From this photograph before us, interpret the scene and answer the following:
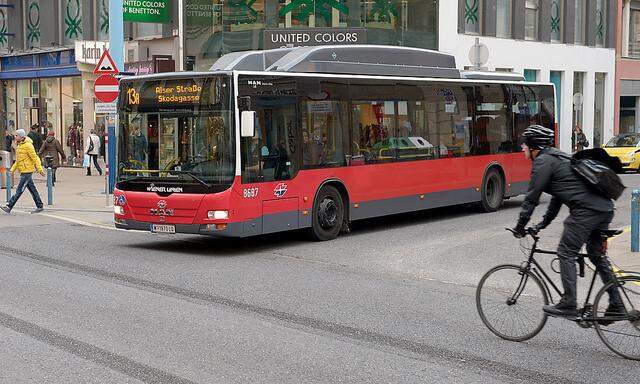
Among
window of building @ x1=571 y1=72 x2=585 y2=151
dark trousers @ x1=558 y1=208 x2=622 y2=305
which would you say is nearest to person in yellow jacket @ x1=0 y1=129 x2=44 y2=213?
dark trousers @ x1=558 y1=208 x2=622 y2=305

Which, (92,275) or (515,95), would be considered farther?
(515,95)

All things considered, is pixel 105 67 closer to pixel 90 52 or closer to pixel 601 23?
pixel 90 52

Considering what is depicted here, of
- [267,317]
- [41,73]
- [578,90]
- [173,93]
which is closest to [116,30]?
[173,93]

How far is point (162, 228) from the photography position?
13445mm

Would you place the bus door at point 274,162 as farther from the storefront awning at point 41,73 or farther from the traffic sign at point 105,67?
the storefront awning at point 41,73

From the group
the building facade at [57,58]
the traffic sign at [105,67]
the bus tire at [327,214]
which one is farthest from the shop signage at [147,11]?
the bus tire at [327,214]

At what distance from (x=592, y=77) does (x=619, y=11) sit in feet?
14.1

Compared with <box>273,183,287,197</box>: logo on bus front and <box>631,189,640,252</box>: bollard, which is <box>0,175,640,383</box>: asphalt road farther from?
<box>631,189,640,252</box>: bollard

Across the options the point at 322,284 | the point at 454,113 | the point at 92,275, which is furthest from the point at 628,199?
the point at 92,275

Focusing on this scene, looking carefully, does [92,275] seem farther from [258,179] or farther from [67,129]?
[67,129]

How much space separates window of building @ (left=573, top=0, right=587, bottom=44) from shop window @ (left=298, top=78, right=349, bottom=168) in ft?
92.2

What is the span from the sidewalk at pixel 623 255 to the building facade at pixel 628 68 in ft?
102

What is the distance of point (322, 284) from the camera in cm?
1083

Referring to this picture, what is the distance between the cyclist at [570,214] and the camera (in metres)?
7.21
